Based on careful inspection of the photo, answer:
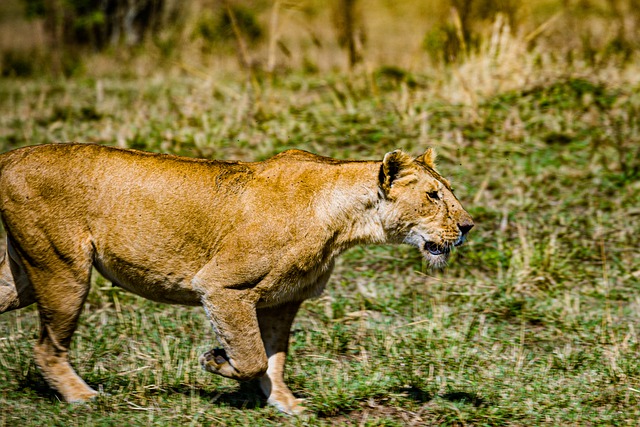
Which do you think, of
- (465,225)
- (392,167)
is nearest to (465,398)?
(465,225)

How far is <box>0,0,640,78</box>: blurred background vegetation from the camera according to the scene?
9.99 metres

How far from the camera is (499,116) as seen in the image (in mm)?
9016

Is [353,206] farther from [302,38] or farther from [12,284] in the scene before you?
[302,38]

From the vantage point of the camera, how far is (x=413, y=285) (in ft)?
22.6

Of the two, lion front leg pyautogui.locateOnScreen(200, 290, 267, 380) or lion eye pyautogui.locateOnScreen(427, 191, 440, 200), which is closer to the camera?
lion front leg pyautogui.locateOnScreen(200, 290, 267, 380)

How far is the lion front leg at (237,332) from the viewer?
15.0 feet

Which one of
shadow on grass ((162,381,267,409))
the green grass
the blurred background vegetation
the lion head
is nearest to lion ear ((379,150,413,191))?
the lion head

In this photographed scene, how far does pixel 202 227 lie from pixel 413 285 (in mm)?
2595

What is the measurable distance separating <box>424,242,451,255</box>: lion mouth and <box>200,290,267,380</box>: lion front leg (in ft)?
3.50

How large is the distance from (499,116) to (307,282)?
4.85 meters

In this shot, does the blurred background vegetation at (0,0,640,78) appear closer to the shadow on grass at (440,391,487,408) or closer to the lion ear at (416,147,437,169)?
the lion ear at (416,147,437,169)

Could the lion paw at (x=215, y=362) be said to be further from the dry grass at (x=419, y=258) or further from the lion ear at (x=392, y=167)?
the lion ear at (x=392, y=167)

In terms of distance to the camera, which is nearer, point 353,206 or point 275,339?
point 353,206

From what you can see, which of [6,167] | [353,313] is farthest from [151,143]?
[6,167]
